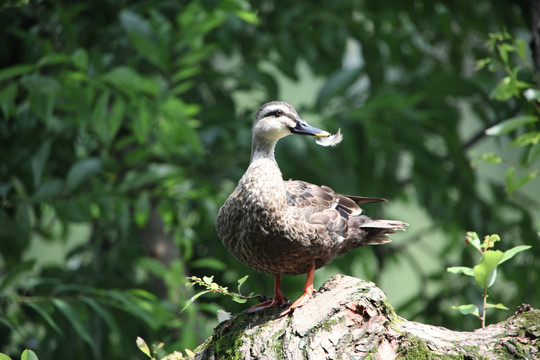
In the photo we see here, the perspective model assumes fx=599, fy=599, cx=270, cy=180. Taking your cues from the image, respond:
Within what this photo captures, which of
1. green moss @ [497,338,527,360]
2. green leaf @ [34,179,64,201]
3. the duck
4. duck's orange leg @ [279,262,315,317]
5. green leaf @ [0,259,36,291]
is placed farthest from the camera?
green leaf @ [34,179,64,201]

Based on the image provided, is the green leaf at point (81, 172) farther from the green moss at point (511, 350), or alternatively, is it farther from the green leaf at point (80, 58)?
the green moss at point (511, 350)

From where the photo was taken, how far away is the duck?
270 cm

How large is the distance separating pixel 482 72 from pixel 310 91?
561cm

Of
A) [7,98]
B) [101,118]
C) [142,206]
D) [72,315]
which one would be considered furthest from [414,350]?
[7,98]

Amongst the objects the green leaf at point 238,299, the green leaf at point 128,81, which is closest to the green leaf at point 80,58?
the green leaf at point 128,81

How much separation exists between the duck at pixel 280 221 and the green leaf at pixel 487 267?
74 centimetres

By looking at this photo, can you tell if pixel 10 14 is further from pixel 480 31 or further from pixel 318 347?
pixel 480 31

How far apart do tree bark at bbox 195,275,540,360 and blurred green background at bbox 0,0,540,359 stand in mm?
2112

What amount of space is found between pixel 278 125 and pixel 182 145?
242cm

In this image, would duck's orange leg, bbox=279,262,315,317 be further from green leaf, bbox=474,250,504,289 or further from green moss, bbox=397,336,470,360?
green leaf, bbox=474,250,504,289

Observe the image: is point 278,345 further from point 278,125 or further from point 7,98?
point 7,98

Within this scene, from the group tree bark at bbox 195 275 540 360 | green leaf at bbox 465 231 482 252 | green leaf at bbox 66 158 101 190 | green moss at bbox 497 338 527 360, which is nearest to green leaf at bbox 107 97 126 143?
green leaf at bbox 66 158 101 190

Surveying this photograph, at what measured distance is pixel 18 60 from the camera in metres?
5.49

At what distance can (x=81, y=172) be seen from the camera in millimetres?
4527
